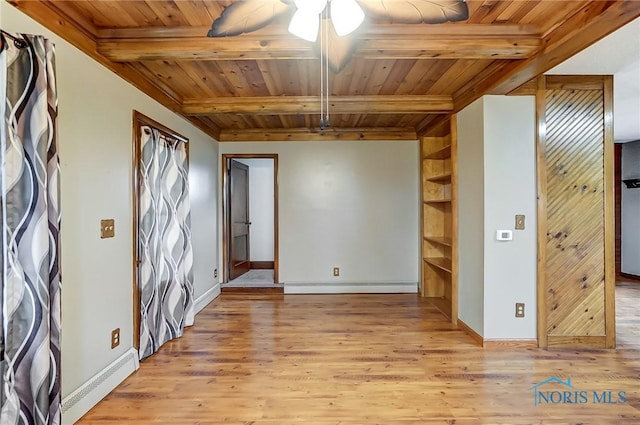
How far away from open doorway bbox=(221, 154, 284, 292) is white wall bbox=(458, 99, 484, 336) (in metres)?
2.47

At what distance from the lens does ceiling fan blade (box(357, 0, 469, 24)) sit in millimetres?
1479

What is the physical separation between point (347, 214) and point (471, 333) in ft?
7.36

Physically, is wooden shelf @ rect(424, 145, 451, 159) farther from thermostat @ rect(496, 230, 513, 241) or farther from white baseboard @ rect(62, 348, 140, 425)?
white baseboard @ rect(62, 348, 140, 425)

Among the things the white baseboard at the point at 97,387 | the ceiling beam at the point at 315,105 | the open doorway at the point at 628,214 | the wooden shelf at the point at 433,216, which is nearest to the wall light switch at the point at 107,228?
the white baseboard at the point at 97,387

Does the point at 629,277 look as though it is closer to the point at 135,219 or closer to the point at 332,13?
the point at 332,13

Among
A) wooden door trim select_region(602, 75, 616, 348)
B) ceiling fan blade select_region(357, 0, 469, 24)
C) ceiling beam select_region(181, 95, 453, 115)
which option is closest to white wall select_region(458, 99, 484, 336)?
ceiling beam select_region(181, 95, 453, 115)

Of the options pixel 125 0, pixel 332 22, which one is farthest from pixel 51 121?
pixel 332 22

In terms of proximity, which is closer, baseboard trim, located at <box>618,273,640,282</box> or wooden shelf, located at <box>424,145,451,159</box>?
wooden shelf, located at <box>424,145,451,159</box>

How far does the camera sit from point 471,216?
3.24m

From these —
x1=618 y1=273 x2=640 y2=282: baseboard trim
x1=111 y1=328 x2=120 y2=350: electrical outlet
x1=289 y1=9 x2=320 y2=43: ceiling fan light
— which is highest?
x1=289 y1=9 x2=320 y2=43: ceiling fan light

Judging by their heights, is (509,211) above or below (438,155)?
below

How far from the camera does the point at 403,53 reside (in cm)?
228

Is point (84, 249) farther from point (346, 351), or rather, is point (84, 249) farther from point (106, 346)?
point (346, 351)

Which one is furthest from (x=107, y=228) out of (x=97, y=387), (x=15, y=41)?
(x=15, y=41)
